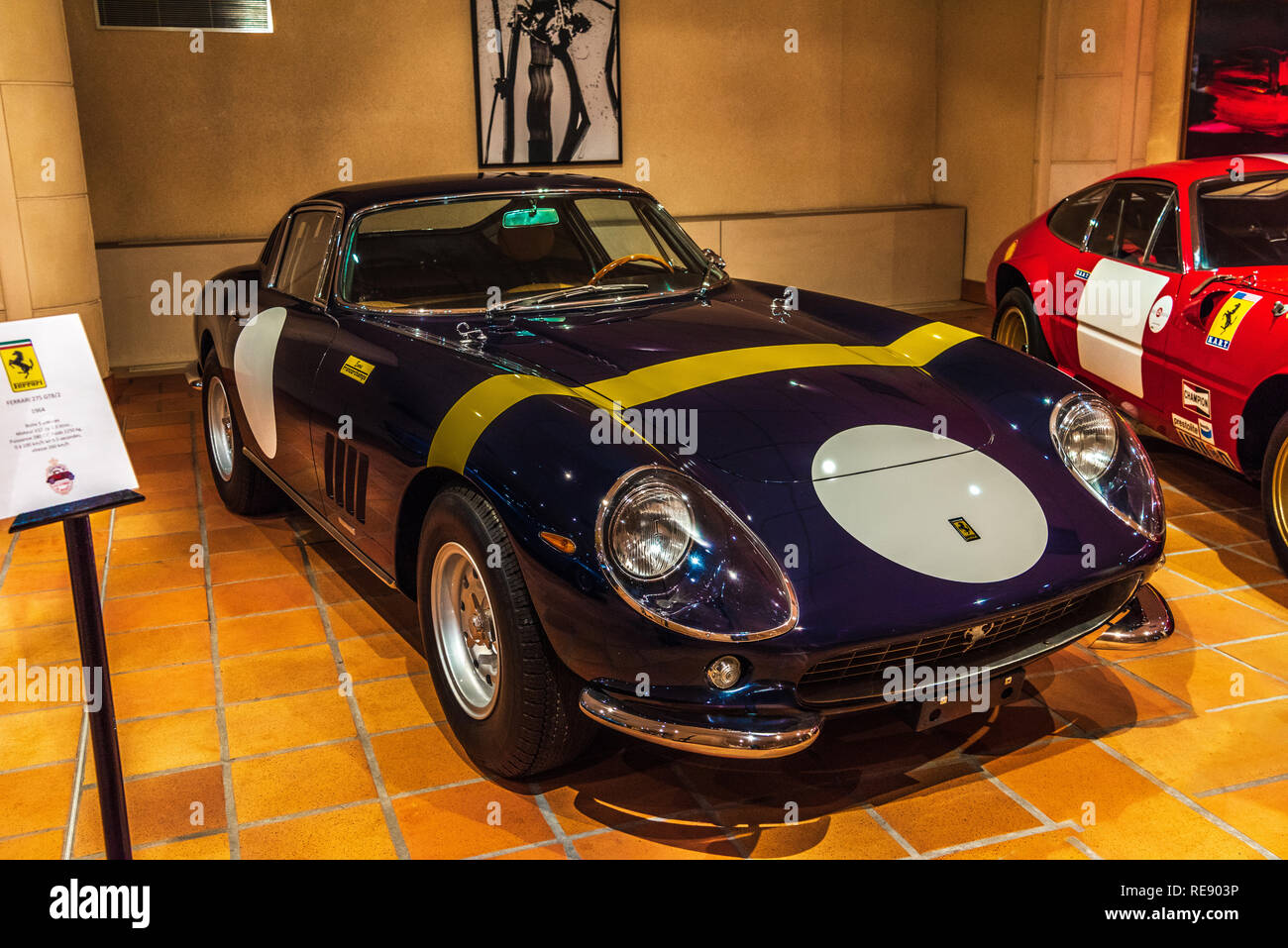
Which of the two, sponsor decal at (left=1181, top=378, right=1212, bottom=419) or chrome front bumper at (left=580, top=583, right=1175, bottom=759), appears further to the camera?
sponsor decal at (left=1181, top=378, right=1212, bottom=419)

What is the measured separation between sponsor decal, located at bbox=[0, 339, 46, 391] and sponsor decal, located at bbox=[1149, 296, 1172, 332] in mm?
3829

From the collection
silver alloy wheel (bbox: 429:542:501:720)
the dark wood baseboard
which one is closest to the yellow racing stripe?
silver alloy wheel (bbox: 429:542:501:720)

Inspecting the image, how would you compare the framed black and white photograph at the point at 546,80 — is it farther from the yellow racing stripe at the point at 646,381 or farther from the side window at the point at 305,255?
the yellow racing stripe at the point at 646,381

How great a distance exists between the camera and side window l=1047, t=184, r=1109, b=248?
503cm

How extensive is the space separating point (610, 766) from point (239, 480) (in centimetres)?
255

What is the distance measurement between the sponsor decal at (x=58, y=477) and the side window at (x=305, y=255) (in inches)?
70.1

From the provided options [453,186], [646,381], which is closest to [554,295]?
[453,186]

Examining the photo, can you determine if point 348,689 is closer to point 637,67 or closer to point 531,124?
point 531,124

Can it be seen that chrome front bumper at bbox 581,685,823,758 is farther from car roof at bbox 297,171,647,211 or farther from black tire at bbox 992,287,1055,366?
black tire at bbox 992,287,1055,366

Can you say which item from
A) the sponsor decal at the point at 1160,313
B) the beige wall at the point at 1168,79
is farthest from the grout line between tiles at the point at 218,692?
the beige wall at the point at 1168,79

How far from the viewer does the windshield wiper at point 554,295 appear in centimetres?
330

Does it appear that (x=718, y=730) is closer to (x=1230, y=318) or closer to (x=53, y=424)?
(x=53, y=424)

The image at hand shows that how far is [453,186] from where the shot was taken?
3650 millimetres
